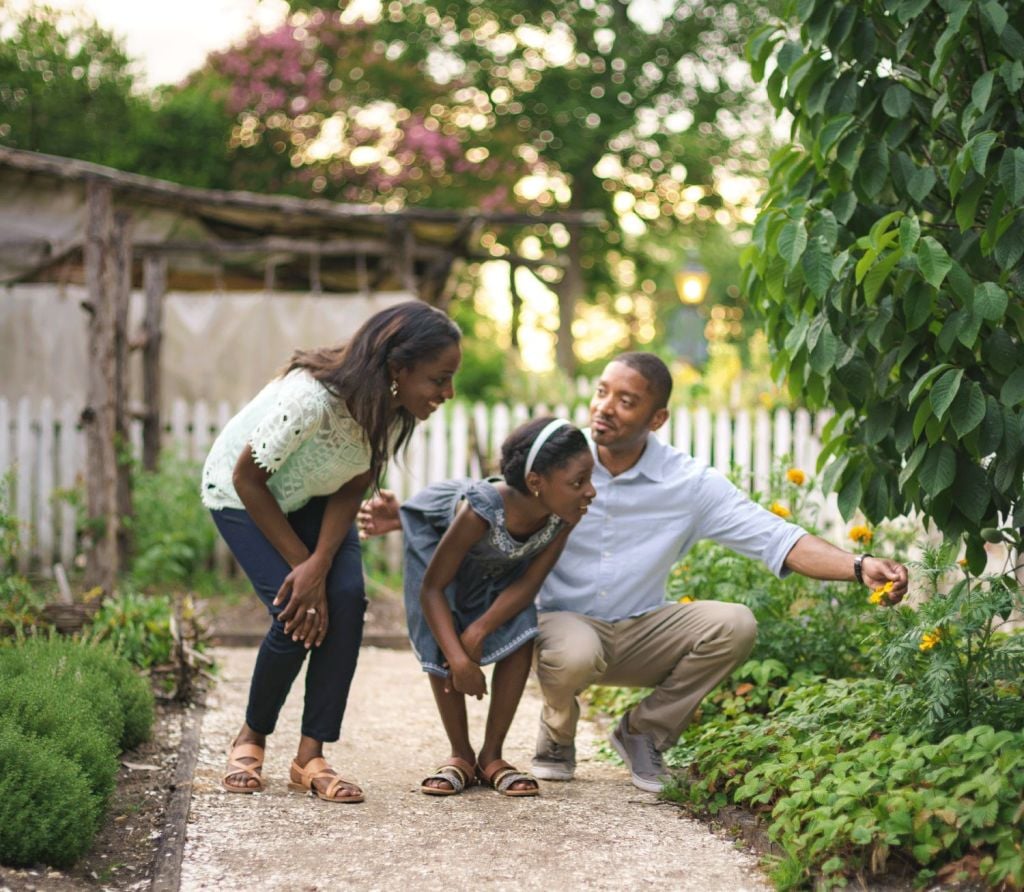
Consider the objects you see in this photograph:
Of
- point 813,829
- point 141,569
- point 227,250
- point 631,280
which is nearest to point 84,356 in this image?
Answer: point 227,250

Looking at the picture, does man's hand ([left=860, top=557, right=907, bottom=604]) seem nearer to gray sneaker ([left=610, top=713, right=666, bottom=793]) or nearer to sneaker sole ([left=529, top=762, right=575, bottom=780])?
gray sneaker ([left=610, top=713, right=666, bottom=793])

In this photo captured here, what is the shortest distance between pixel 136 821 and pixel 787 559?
7.10ft

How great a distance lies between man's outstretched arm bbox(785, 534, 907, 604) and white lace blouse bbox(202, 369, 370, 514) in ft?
4.68

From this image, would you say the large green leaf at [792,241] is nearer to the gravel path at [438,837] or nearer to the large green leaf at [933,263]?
the large green leaf at [933,263]

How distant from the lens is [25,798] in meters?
2.97

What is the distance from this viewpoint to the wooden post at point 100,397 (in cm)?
789

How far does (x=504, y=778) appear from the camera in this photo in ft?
A: 13.3

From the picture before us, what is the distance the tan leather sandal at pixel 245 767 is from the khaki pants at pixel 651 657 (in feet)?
3.10

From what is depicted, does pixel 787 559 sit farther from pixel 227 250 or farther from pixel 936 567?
pixel 227 250

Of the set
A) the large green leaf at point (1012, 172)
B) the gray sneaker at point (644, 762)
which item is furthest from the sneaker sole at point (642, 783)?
the large green leaf at point (1012, 172)

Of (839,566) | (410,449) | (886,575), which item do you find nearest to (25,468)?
(410,449)

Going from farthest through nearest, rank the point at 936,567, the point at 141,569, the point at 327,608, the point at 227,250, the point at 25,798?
1. the point at 227,250
2. the point at 141,569
3. the point at 327,608
4. the point at 936,567
5. the point at 25,798

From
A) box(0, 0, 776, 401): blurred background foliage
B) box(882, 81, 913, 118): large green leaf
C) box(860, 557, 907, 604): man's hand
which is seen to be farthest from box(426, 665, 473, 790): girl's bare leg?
box(0, 0, 776, 401): blurred background foliage

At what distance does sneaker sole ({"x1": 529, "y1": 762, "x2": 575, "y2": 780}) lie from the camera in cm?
428
